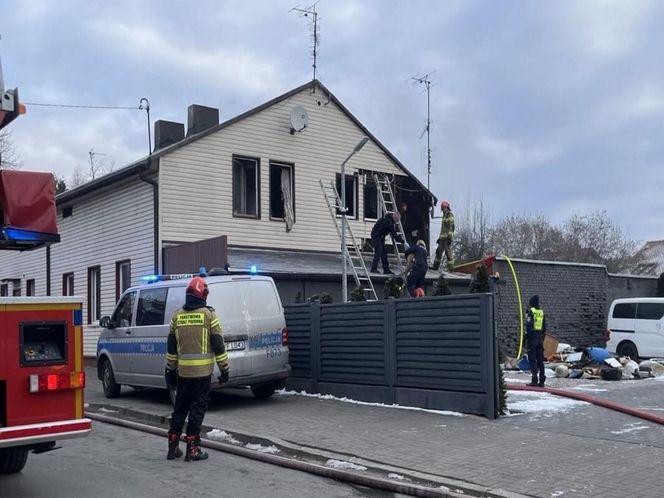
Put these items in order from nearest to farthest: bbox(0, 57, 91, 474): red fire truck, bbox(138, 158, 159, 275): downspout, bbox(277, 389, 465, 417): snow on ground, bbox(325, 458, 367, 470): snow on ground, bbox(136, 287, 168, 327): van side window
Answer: bbox(0, 57, 91, 474): red fire truck → bbox(325, 458, 367, 470): snow on ground → bbox(277, 389, 465, 417): snow on ground → bbox(136, 287, 168, 327): van side window → bbox(138, 158, 159, 275): downspout

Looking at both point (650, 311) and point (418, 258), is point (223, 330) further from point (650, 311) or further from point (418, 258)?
point (650, 311)

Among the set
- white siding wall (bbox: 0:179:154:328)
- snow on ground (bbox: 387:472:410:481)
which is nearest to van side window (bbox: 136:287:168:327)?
white siding wall (bbox: 0:179:154:328)

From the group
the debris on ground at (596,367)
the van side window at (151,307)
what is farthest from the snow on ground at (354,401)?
the debris on ground at (596,367)

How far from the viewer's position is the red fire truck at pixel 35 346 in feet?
20.2

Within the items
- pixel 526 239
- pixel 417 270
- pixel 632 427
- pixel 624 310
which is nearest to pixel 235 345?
pixel 417 270

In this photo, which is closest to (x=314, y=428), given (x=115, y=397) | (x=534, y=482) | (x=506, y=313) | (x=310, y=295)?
(x=534, y=482)

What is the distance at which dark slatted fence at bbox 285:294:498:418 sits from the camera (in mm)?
10727

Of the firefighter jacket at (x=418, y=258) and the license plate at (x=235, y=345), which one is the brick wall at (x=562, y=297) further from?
the license plate at (x=235, y=345)

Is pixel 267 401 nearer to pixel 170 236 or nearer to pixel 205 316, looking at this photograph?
pixel 205 316

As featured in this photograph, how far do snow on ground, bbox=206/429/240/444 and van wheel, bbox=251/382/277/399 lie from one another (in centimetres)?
282

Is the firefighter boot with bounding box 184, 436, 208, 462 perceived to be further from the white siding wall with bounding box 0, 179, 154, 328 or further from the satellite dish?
the satellite dish

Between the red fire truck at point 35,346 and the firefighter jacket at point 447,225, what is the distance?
37.6ft

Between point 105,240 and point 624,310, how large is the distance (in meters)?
15.1

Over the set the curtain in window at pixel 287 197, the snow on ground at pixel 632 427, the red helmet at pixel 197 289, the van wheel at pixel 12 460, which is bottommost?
the snow on ground at pixel 632 427
